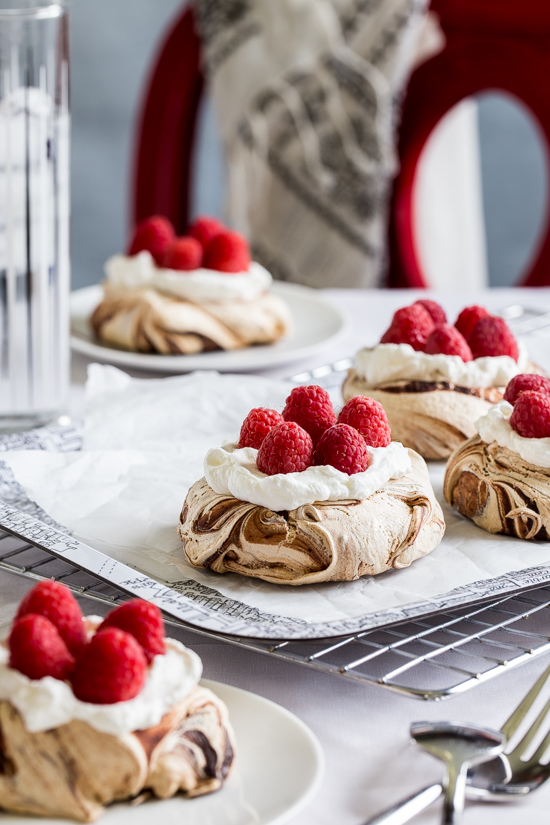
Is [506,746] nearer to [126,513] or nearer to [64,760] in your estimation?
[64,760]

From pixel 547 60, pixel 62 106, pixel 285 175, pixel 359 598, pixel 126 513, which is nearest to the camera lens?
pixel 359 598

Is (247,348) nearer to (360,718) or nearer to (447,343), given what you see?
(447,343)

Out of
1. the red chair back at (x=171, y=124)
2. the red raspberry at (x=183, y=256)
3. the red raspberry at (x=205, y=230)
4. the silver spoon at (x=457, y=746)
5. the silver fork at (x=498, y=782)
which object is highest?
the red chair back at (x=171, y=124)

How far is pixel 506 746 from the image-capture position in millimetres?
798

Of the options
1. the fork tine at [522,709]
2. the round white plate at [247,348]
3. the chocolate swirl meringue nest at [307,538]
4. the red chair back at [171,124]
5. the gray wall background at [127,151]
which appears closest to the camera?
the fork tine at [522,709]

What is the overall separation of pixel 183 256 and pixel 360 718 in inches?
48.7

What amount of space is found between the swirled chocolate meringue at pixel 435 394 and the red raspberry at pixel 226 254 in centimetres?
56

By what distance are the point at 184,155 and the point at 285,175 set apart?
1.14 ft

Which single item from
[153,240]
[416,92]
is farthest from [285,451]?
[416,92]

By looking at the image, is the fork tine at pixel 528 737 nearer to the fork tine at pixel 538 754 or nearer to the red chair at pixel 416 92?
the fork tine at pixel 538 754

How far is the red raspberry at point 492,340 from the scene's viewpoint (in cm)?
153

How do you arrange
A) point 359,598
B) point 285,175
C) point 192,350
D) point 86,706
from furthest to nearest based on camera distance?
point 285,175 < point 192,350 < point 359,598 < point 86,706

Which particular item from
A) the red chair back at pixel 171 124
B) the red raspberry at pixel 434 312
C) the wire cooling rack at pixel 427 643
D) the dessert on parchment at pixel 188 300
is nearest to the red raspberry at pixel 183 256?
the dessert on parchment at pixel 188 300

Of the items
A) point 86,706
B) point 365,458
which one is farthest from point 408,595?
point 86,706
